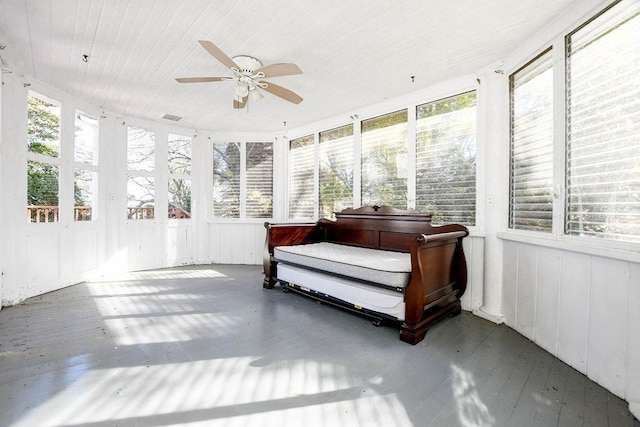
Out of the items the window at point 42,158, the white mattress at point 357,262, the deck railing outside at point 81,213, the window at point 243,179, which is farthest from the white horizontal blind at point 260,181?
the window at point 42,158

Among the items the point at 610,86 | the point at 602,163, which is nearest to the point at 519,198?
the point at 602,163

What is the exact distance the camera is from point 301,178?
5234 mm

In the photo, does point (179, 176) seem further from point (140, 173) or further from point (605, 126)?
point (605, 126)

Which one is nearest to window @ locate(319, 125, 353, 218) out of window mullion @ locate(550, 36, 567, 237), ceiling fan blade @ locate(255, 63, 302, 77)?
ceiling fan blade @ locate(255, 63, 302, 77)

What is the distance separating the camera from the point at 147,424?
4.60 feet

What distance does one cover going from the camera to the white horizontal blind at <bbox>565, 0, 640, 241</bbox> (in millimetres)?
1656

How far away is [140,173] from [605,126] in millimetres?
5697

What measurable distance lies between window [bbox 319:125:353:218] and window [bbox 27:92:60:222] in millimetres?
3627

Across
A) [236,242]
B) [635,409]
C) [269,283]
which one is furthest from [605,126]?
[236,242]

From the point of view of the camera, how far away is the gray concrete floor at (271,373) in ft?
4.88

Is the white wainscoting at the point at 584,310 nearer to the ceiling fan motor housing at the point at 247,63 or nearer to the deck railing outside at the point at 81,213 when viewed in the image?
the ceiling fan motor housing at the point at 247,63

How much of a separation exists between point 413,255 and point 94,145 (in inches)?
191

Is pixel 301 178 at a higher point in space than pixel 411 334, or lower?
higher

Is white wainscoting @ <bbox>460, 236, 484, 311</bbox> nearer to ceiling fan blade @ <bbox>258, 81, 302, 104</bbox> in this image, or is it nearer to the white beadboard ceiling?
the white beadboard ceiling
